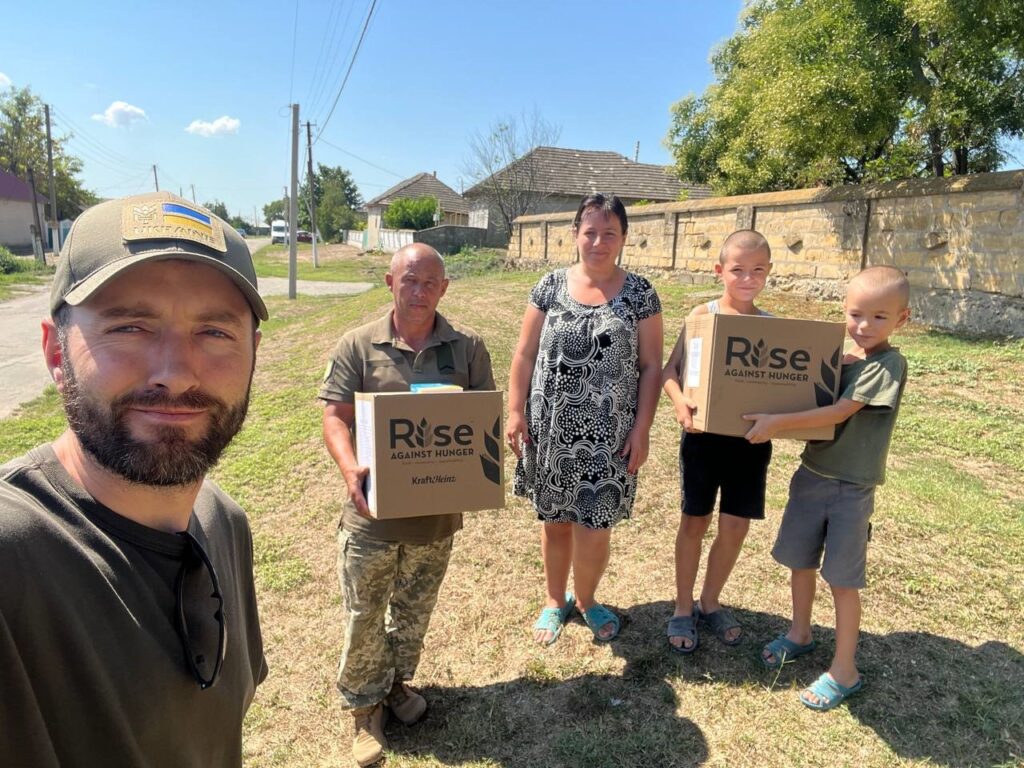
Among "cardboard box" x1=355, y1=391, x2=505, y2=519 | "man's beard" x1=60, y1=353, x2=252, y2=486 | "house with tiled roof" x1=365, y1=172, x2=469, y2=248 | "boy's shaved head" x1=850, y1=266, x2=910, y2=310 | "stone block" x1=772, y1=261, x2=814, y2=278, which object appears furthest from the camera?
"house with tiled roof" x1=365, y1=172, x2=469, y2=248

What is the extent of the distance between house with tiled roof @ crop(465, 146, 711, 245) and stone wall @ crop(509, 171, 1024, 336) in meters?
19.5

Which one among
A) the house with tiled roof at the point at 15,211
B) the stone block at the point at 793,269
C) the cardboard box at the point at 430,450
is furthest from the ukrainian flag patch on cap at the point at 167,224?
the house with tiled roof at the point at 15,211

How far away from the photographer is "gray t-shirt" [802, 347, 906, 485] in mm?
2473

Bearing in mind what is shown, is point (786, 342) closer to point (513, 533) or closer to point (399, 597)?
point (399, 597)

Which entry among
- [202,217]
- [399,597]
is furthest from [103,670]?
[399,597]

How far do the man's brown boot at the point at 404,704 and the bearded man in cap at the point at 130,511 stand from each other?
1.61 m

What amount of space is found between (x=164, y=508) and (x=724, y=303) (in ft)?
8.04

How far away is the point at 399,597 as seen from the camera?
2666 mm

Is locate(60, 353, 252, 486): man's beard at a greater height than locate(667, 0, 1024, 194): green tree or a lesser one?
lesser

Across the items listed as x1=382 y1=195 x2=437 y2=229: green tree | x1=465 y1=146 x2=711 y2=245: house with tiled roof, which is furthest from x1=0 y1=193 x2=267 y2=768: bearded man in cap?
x1=382 y1=195 x2=437 y2=229: green tree

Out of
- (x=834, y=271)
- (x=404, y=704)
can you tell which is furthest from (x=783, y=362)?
(x=834, y=271)

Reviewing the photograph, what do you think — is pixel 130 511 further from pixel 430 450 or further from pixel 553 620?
pixel 553 620

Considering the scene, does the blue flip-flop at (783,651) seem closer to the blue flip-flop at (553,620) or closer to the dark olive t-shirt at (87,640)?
the blue flip-flop at (553,620)

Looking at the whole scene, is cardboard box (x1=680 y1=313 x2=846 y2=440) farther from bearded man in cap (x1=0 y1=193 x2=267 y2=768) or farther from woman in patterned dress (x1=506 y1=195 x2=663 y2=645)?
bearded man in cap (x1=0 y1=193 x2=267 y2=768)
